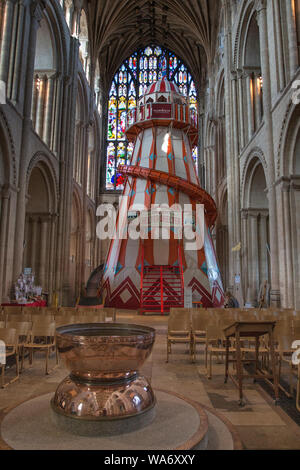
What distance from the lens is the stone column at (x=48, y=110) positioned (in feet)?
51.4

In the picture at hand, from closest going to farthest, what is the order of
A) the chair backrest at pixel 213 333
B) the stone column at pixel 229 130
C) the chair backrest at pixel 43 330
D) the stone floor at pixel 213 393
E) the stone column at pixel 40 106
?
1. the stone floor at pixel 213 393
2. the chair backrest at pixel 213 333
3. the chair backrest at pixel 43 330
4. the stone column at pixel 40 106
5. the stone column at pixel 229 130

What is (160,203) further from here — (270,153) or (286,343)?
(286,343)

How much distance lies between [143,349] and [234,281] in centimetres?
1421

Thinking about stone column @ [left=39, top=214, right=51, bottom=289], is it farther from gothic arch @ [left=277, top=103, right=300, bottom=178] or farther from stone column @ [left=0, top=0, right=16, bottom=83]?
gothic arch @ [left=277, top=103, right=300, bottom=178]

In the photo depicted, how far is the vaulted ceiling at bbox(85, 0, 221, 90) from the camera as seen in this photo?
23.9 m

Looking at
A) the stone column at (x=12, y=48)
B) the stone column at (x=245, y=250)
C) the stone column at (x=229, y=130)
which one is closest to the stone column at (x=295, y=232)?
the stone column at (x=245, y=250)

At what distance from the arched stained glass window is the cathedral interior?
2.18 meters

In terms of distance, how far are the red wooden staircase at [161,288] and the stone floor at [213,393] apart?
652 cm

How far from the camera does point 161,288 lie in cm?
1277

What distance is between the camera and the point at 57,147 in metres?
16.3

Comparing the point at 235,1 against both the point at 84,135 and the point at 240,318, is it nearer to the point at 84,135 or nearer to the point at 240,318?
the point at 84,135

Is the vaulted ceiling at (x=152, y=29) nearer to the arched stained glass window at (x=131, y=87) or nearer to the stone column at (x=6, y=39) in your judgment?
the arched stained glass window at (x=131, y=87)
